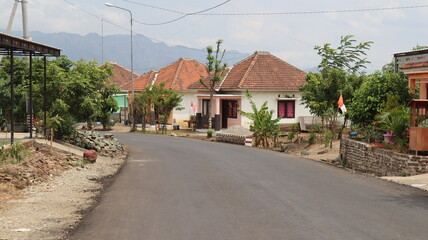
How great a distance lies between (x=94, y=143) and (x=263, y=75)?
2423 cm

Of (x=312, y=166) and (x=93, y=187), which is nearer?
(x=93, y=187)

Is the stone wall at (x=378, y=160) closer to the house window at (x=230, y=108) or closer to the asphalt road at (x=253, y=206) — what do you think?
the asphalt road at (x=253, y=206)

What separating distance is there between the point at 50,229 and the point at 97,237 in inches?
51.9

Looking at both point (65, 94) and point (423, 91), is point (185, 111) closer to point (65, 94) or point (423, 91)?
point (65, 94)

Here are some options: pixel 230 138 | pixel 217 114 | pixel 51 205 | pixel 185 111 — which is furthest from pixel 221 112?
pixel 51 205

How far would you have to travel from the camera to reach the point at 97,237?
8914 millimetres

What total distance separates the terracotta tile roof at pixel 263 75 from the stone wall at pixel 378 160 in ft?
75.0

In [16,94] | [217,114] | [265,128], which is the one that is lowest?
[265,128]

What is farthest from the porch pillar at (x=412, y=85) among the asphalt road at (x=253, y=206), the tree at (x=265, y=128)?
the tree at (x=265, y=128)

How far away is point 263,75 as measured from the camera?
47188 mm

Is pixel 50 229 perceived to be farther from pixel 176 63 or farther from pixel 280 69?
pixel 176 63

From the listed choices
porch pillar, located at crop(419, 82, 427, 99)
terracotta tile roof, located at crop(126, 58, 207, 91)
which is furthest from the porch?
porch pillar, located at crop(419, 82, 427, 99)

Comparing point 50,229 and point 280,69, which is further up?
point 280,69

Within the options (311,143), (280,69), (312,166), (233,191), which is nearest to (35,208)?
(233,191)
